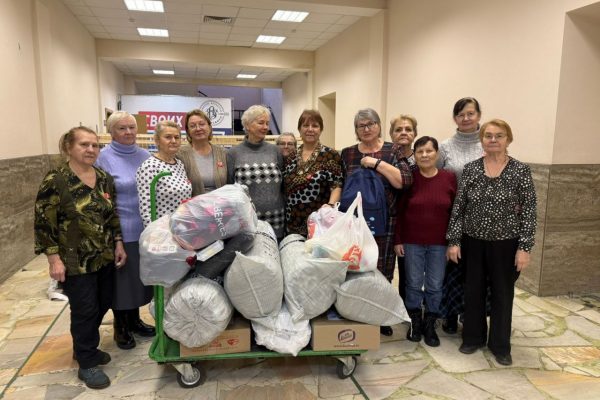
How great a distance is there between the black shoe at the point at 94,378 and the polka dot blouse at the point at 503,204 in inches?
90.9

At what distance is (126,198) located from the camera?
2.54 m

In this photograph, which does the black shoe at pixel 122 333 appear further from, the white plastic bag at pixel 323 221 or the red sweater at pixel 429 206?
the red sweater at pixel 429 206

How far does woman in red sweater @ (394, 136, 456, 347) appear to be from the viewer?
2.67m

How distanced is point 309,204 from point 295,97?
34.1 ft

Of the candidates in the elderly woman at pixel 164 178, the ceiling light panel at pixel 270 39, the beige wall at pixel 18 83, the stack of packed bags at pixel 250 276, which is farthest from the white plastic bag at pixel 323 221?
the ceiling light panel at pixel 270 39

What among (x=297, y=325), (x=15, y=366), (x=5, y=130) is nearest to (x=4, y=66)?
(x=5, y=130)

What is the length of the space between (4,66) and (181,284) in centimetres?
404

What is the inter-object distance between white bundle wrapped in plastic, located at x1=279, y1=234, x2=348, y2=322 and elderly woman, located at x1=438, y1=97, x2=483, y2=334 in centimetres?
114

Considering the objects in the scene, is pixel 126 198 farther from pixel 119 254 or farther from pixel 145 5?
pixel 145 5

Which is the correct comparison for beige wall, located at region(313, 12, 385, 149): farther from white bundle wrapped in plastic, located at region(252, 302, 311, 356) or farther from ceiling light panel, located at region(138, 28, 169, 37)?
white bundle wrapped in plastic, located at region(252, 302, 311, 356)

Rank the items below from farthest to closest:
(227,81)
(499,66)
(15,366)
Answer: (227,81)
(499,66)
(15,366)

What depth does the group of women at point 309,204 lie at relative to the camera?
2.24 m

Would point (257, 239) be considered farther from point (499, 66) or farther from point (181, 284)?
point (499, 66)

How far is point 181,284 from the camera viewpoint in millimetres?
2152
